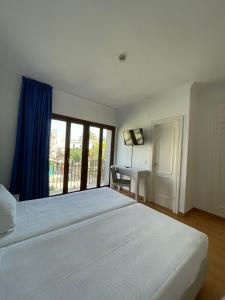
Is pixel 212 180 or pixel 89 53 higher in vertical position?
pixel 89 53

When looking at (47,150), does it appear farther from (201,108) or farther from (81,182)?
(201,108)

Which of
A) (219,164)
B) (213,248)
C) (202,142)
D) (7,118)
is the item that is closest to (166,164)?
(202,142)

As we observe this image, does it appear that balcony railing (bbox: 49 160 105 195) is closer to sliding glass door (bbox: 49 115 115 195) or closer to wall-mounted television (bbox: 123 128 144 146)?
sliding glass door (bbox: 49 115 115 195)

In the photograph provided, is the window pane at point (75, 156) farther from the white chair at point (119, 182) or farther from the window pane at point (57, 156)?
the white chair at point (119, 182)

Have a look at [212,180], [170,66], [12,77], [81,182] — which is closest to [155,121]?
[170,66]

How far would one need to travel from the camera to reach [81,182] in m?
4.11

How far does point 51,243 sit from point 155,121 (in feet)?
10.8

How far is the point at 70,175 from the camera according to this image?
3.98 meters

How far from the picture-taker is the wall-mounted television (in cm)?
382

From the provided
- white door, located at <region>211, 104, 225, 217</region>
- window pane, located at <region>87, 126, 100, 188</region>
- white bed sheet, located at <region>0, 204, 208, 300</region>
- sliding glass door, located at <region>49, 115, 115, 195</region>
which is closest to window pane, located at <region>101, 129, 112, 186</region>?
sliding glass door, located at <region>49, 115, 115, 195</region>

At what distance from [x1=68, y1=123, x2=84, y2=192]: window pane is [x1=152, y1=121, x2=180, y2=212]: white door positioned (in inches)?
79.0

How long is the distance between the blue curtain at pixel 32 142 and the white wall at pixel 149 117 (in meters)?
2.22

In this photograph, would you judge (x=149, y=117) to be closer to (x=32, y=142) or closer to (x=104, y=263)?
(x=32, y=142)

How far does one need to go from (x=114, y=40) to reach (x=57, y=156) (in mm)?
2794
